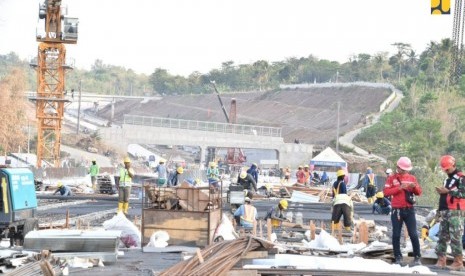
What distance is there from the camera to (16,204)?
18.7 metres

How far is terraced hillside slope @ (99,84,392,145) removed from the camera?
150m

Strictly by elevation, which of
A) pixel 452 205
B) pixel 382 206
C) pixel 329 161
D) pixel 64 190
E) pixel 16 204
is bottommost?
pixel 64 190

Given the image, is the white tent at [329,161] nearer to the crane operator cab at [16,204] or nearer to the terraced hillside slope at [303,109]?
the crane operator cab at [16,204]

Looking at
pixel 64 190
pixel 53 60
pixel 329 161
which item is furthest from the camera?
pixel 53 60

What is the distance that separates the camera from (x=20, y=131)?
3935 inches

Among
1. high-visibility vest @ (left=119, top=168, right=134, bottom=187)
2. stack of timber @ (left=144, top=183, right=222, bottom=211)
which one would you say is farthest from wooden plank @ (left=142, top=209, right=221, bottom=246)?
high-visibility vest @ (left=119, top=168, right=134, bottom=187)

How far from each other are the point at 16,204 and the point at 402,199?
7.53 meters

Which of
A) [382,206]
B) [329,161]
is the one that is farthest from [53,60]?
[382,206]

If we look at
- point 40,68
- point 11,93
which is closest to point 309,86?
point 11,93

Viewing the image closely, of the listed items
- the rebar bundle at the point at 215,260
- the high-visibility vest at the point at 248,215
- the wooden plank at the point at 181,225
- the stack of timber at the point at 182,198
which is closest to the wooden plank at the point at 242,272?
the rebar bundle at the point at 215,260

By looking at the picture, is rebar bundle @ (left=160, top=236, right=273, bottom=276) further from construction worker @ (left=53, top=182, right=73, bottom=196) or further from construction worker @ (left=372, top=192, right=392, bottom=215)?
construction worker @ (left=53, top=182, right=73, bottom=196)

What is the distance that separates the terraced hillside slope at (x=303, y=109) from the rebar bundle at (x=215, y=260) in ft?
388

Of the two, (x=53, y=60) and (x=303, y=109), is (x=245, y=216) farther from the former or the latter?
(x=303, y=109)

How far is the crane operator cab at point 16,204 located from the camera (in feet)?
60.4
